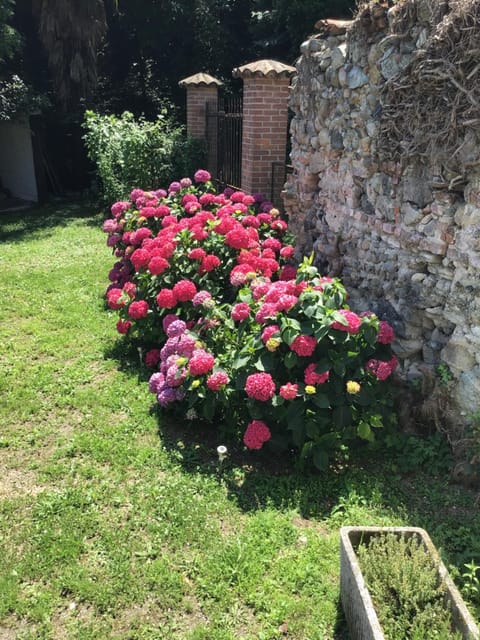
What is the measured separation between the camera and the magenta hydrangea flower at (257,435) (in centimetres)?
323

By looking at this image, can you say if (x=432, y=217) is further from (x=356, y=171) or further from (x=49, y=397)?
(x=49, y=397)

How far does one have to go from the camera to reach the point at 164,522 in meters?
3.00

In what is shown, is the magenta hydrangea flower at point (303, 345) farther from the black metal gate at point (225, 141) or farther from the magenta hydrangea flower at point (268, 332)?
the black metal gate at point (225, 141)

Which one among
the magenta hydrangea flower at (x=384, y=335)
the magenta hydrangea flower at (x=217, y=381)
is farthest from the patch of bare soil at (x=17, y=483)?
the magenta hydrangea flower at (x=384, y=335)

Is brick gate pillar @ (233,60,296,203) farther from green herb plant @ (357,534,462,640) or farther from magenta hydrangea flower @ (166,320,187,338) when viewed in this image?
green herb plant @ (357,534,462,640)

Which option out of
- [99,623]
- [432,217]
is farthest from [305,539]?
[432,217]

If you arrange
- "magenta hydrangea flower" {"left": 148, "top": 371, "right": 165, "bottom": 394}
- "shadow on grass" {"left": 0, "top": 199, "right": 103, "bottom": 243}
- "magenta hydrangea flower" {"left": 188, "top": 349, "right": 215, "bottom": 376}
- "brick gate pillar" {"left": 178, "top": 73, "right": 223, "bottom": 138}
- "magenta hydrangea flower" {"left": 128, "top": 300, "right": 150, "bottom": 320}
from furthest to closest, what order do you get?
"shadow on grass" {"left": 0, "top": 199, "right": 103, "bottom": 243} < "brick gate pillar" {"left": 178, "top": 73, "right": 223, "bottom": 138} < "magenta hydrangea flower" {"left": 128, "top": 300, "right": 150, "bottom": 320} < "magenta hydrangea flower" {"left": 148, "top": 371, "right": 165, "bottom": 394} < "magenta hydrangea flower" {"left": 188, "top": 349, "right": 215, "bottom": 376}

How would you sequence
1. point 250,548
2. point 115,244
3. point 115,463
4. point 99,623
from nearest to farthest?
point 99,623
point 250,548
point 115,463
point 115,244

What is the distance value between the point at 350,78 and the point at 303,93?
100 cm

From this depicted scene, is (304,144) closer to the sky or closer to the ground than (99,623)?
closer to the sky

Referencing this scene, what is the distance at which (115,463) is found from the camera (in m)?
3.53

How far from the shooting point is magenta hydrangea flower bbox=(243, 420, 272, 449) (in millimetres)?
3229

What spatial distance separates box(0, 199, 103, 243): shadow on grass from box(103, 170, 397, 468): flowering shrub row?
6405 mm

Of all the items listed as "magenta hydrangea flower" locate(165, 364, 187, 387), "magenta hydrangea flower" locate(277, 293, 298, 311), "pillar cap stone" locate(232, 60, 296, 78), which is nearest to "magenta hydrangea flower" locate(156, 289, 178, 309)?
"magenta hydrangea flower" locate(165, 364, 187, 387)
